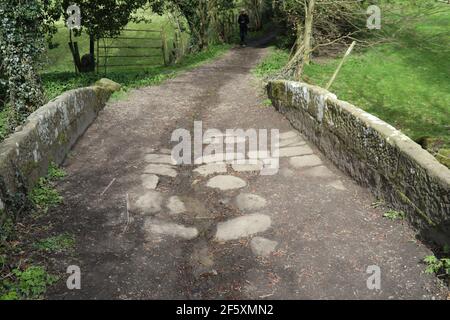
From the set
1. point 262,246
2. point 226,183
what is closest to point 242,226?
point 262,246

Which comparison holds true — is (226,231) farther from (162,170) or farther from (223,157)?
(223,157)

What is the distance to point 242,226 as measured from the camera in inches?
190

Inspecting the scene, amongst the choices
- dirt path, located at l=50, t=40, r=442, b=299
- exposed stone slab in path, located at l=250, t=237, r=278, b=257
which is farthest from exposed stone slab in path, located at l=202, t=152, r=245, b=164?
exposed stone slab in path, located at l=250, t=237, r=278, b=257

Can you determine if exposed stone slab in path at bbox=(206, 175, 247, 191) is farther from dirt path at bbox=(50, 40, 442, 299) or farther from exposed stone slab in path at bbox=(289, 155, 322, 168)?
exposed stone slab in path at bbox=(289, 155, 322, 168)

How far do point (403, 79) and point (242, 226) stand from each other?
12176 mm

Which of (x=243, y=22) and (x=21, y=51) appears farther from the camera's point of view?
(x=243, y=22)

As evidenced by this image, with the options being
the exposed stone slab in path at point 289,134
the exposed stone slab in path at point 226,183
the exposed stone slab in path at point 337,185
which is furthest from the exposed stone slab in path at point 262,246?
the exposed stone slab in path at point 289,134

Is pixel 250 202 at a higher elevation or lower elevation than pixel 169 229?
higher

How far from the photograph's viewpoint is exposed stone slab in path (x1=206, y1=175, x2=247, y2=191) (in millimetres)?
5863

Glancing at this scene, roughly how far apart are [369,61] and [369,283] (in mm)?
14451

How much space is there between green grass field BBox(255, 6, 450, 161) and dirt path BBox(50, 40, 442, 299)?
17.0 feet

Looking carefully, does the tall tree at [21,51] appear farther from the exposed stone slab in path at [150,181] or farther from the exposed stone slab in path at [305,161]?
the exposed stone slab in path at [305,161]

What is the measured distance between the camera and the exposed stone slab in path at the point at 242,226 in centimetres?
468

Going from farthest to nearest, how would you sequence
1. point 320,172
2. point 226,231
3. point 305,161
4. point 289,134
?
point 289,134, point 305,161, point 320,172, point 226,231
